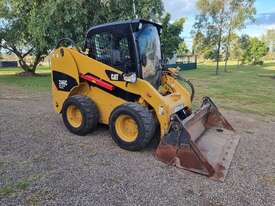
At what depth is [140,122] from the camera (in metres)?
4.34

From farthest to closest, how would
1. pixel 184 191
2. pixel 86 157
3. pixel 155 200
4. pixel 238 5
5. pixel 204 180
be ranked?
pixel 238 5
pixel 86 157
pixel 204 180
pixel 184 191
pixel 155 200

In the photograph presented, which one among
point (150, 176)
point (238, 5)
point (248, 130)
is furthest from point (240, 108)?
point (238, 5)

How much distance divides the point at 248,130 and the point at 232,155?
185 centimetres

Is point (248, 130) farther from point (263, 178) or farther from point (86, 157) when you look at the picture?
point (86, 157)

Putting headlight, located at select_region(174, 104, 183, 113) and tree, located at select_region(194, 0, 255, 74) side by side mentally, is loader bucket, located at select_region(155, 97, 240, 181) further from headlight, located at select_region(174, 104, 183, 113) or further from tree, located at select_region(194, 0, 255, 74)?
tree, located at select_region(194, 0, 255, 74)

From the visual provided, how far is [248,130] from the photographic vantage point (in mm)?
6125

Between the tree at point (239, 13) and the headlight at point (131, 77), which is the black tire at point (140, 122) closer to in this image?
the headlight at point (131, 77)

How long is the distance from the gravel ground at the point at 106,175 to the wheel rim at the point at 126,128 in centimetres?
24

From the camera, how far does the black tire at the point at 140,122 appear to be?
4340mm

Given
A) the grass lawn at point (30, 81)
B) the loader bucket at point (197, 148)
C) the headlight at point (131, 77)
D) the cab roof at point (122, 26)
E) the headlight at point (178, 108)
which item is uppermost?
the cab roof at point (122, 26)

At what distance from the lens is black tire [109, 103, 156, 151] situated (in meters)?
4.34

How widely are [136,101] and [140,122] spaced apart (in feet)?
2.01

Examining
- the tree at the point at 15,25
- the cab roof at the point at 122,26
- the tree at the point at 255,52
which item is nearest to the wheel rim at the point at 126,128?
the cab roof at the point at 122,26

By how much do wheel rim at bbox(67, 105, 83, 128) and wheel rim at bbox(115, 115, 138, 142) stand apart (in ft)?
3.26
